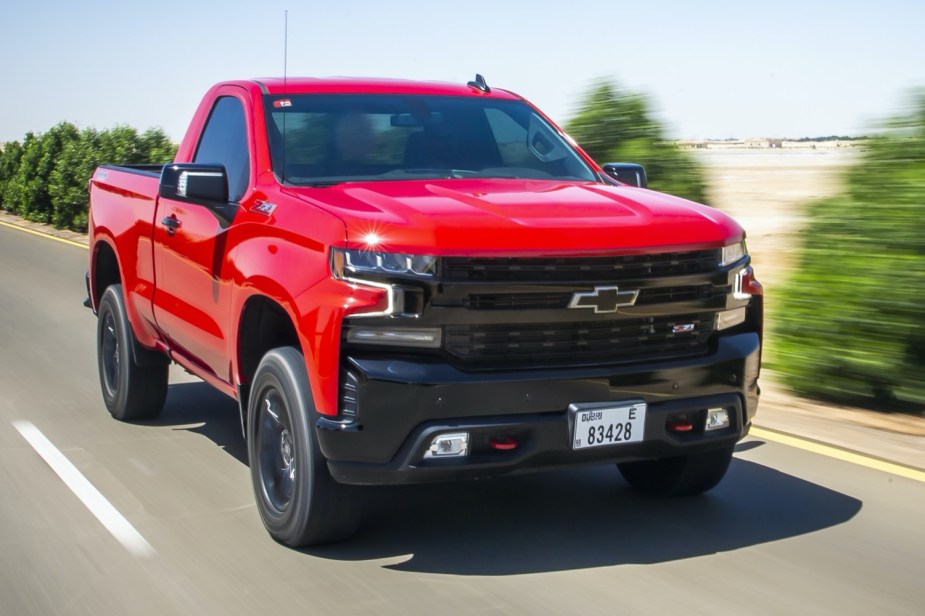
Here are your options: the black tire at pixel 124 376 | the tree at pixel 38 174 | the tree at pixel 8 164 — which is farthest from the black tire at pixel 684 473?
the tree at pixel 8 164

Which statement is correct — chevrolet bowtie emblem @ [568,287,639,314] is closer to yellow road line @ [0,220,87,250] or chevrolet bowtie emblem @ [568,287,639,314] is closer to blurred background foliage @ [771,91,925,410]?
blurred background foliage @ [771,91,925,410]

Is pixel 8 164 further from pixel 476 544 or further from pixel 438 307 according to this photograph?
pixel 438 307

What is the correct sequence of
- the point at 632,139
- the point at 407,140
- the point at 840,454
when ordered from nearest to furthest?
the point at 407,140
the point at 840,454
the point at 632,139

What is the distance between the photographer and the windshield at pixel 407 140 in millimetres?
5766

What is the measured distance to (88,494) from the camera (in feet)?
20.0

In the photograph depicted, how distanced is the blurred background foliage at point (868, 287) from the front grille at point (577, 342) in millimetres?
2664

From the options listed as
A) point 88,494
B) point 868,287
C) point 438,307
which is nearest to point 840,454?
point 868,287

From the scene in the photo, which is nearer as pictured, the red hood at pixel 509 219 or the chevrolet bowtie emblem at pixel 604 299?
the red hood at pixel 509 219

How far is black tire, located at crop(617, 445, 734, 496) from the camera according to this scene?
19.0 feet

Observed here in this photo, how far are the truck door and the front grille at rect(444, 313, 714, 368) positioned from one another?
151 centimetres

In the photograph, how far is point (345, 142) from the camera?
5887 millimetres

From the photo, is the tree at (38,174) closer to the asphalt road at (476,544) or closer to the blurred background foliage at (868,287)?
the asphalt road at (476,544)

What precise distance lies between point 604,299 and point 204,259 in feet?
7.08

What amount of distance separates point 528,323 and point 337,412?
77 centimetres
